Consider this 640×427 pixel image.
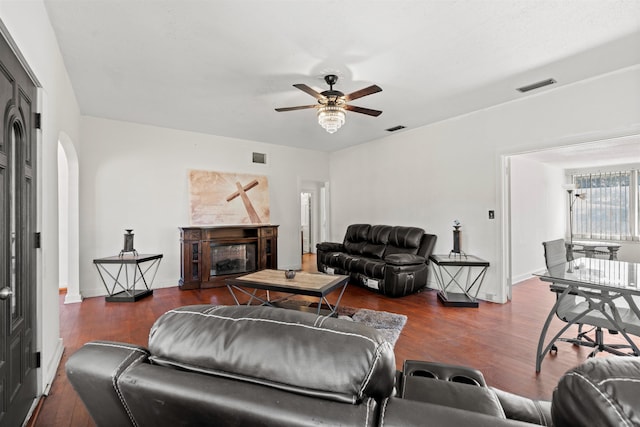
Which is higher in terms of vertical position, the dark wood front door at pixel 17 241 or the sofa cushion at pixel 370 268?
the dark wood front door at pixel 17 241

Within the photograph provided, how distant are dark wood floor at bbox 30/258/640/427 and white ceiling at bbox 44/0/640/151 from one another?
8.74 ft

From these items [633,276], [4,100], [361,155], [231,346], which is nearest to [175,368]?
[231,346]

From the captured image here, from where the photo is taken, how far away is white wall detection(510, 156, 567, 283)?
17.0ft

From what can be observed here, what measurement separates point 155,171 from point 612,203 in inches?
364

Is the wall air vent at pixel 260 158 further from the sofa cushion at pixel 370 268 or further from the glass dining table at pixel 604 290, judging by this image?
the glass dining table at pixel 604 290

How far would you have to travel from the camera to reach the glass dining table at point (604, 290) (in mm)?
1974

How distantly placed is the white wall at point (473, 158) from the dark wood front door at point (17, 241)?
15.6 ft

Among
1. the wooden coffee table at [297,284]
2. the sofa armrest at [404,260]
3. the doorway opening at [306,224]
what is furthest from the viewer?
the doorway opening at [306,224]

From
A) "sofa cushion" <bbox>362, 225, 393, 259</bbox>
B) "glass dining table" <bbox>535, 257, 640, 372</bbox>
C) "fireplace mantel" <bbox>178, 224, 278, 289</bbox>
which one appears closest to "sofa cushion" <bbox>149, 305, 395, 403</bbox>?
"glass dining table" <bbox>535, 257, 640, 372</bbox>

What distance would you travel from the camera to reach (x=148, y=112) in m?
4.28

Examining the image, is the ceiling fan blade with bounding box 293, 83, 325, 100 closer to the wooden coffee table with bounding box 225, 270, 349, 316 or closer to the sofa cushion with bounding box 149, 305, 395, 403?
the wooden coffee table with bounding box 225, 270, 349, 316

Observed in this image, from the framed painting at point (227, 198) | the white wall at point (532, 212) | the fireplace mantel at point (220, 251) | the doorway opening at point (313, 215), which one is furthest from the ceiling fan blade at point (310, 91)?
the doorway opening at point (313, 215)

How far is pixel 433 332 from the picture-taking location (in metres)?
3.04

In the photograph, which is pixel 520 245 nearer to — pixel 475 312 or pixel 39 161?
Answer: pixel 475 312
